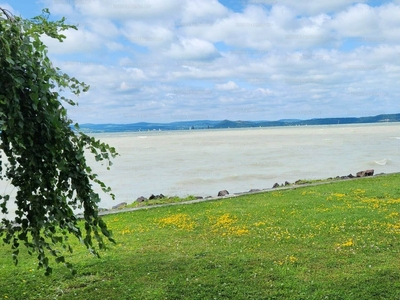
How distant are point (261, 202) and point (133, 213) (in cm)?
534

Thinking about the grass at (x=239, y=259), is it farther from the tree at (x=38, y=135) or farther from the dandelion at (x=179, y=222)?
the tree at (x=38, y=135)

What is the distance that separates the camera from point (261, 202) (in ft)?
56.2

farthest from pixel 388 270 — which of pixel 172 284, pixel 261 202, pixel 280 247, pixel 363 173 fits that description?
pixel 363 173

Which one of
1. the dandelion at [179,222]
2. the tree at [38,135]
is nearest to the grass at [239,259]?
the dandelion at [179,222]

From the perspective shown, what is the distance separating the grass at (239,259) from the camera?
761 centimetres

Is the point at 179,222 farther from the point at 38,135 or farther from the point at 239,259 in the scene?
the point at 38,135

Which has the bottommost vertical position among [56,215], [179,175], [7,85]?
[179,175]

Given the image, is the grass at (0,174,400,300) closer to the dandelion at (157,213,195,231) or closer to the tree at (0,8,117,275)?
the dandelion at (157,213,195,231)

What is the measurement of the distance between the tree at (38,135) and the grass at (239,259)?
345 cm

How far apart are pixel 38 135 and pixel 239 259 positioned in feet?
20.3

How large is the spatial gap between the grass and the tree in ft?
11.3

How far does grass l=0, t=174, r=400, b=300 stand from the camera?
761 centimetres

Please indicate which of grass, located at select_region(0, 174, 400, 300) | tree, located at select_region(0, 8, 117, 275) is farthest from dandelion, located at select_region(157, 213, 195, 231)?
tree, located at select_region(0, 8, 117, 275)

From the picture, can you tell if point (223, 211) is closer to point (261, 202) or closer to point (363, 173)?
point (261, 202)
